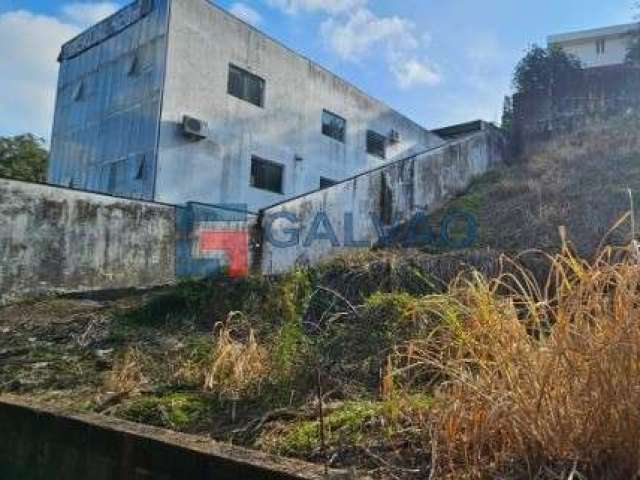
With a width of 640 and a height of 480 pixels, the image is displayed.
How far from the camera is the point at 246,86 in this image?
54.1ft

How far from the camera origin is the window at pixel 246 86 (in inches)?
632

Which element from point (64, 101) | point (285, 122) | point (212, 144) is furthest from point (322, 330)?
point (64, 101)

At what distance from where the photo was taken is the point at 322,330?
5102mm

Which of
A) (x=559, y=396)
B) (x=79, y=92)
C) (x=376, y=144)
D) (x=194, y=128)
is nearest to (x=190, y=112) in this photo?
(x=194, y=128)

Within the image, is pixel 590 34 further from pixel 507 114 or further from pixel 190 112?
pixel 190 112

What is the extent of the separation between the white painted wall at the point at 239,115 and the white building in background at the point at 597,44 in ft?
60.3

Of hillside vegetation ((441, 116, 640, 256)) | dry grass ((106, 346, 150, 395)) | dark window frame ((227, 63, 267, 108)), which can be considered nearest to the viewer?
dry grass ((106, 346, 150, 395))

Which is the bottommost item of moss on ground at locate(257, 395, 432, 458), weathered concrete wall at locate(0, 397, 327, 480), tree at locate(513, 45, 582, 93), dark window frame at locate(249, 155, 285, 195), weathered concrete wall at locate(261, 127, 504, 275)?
weathered concrete wall at locate(0, 397, 327, 480)

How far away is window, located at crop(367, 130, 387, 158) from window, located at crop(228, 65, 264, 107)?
525 cm

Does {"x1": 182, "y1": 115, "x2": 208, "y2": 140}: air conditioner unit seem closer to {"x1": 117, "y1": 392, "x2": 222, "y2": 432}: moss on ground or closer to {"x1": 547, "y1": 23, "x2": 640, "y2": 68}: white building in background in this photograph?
{"x1": 117, "y1": 392, "x2": 222, "y2": 432}: moss on ground

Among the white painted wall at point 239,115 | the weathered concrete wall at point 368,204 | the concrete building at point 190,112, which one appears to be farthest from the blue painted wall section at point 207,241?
the white painted wall at point 239,115

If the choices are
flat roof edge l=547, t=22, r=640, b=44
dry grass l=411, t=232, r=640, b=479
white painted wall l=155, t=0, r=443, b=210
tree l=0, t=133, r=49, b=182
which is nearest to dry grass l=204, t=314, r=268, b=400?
dry grass l=411, t=232, r=640, b=479

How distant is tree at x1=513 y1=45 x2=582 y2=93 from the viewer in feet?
60.4

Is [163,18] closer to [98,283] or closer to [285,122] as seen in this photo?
[285,122]
